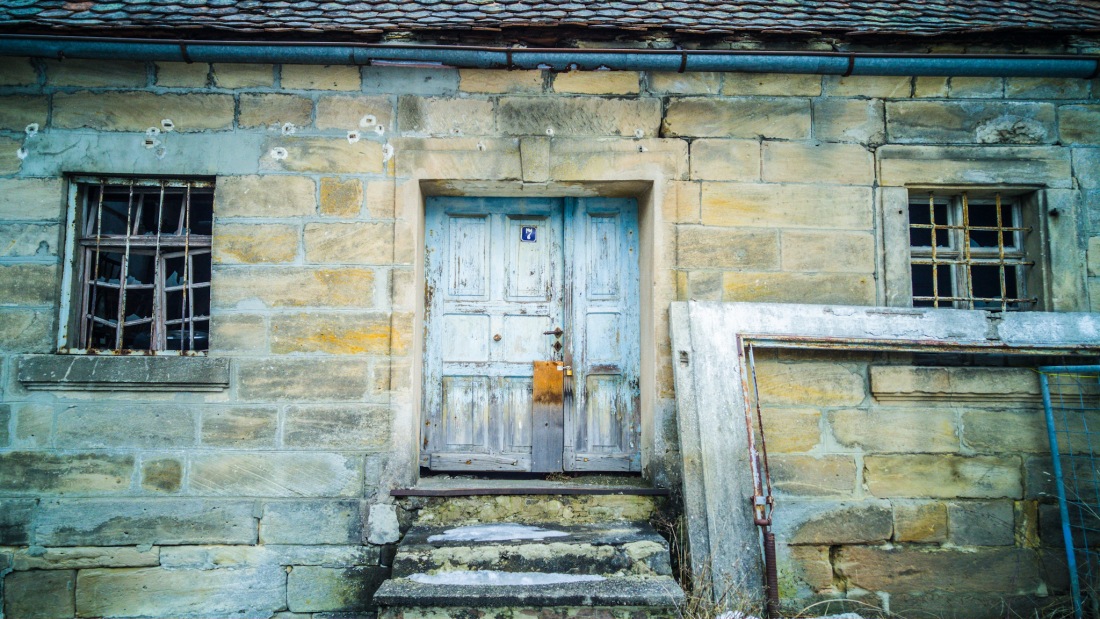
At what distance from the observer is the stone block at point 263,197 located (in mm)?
4098

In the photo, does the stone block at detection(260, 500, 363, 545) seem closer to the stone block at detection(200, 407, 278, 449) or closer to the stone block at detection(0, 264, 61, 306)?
the stone block at detection(200, 407, 278, 449)

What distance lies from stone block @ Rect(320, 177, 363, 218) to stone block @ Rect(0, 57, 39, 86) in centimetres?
206

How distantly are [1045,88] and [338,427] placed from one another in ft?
17.6

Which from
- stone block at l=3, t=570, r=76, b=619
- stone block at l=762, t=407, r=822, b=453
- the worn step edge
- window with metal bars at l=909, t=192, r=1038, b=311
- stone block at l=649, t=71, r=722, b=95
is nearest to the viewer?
the worn step edge

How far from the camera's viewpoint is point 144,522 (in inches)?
153

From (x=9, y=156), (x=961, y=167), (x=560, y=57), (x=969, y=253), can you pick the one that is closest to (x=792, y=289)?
(x=969, y=253)

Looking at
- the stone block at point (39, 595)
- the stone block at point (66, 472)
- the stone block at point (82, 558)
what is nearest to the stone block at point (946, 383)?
the stone block at point (82, 558)

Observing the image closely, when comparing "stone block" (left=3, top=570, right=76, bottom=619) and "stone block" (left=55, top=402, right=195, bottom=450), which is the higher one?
"stone block" (left=55, top=402, right=195, bottom=450)

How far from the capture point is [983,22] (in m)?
4.20

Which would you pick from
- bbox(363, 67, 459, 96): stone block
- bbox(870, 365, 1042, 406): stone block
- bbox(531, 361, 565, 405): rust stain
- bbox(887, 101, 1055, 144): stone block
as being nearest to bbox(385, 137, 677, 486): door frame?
bbox(363, 67, 459, 96): stone block

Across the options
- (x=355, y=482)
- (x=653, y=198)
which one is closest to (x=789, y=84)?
(x=653, y=198)

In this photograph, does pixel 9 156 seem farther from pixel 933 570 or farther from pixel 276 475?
pixel 933 570

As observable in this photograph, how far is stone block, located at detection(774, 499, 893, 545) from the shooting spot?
397 cm

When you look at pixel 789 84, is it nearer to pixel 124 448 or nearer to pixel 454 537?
pixel 454 537
